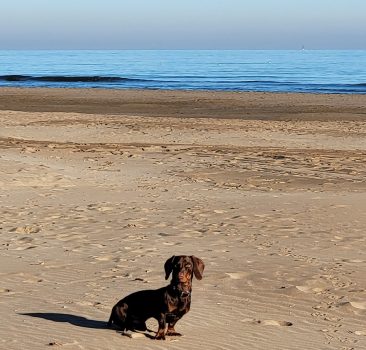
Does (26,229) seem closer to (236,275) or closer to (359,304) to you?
(236,275)

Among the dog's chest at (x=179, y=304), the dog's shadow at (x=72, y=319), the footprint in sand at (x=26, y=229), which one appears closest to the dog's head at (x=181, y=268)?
the dog's chest at (x=179, y=304)

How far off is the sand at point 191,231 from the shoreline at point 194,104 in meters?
7.57

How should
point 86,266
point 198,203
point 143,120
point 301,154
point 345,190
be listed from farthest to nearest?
point 143,120 → point 301,154 → point 345,190 → point 198,203 → point 86,266

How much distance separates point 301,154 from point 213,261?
1138cm

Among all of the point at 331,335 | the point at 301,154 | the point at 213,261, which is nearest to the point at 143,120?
the point at 301,154

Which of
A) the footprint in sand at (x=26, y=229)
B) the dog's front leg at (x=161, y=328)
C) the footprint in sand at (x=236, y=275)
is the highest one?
the dog's front leg at (x=161, y=328)

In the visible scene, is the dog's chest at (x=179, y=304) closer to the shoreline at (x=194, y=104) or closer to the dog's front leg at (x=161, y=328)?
the dog's front leg at (x=161, y=328)

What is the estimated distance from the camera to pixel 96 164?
1903 cm

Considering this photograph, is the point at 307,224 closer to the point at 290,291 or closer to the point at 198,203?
the point at 198,203

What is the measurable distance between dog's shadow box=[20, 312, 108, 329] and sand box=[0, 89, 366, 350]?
0.02 meters

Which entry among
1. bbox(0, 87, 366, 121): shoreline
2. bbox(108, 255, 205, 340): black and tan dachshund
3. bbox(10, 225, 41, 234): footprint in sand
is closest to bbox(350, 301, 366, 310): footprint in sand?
bbox(108, 255, 205, 340): black and tan dachshund

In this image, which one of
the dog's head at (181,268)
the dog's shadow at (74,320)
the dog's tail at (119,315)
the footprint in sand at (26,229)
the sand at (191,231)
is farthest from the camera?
the footprint in sand at (26,229)

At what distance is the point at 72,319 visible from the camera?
7.29 metres

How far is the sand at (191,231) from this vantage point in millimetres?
7195
